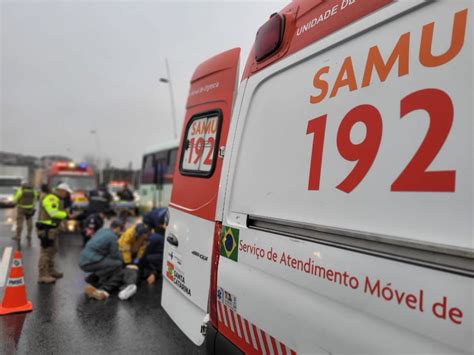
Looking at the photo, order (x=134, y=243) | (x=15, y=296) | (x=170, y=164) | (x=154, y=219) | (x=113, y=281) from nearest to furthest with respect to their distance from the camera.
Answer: (x=15, y=296) → (x=113, y=281) → (x=134, y=243) → (x=154, y=219) → (x=170, y=164)

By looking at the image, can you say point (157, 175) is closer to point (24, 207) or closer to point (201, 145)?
point (24, 207)

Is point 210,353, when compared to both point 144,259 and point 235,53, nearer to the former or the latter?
point 235,53

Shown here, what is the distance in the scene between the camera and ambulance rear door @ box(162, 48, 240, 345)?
9.56ft

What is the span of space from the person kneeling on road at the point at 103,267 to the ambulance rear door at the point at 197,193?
2.41 m

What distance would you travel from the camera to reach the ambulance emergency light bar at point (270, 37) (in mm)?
2195

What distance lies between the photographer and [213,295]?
7.91ft

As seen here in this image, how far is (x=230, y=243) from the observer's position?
7.44 feet

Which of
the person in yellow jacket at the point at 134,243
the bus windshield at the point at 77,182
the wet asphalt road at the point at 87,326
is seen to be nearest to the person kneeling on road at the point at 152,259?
the wet asphalt road at the point at 87,326

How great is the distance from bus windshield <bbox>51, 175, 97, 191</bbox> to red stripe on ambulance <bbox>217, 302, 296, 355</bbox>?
15.0 m

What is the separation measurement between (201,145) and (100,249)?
10.8ft

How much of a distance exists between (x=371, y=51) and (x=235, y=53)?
1.78 m

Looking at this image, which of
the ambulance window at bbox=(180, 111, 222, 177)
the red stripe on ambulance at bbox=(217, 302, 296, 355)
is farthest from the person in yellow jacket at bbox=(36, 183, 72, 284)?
the red stripe on ambulance at bbox=(217, 302, 296, 355)

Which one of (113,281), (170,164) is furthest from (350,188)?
(170,164)

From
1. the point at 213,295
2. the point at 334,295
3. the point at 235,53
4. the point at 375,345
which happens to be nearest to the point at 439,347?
the point at 375,345
